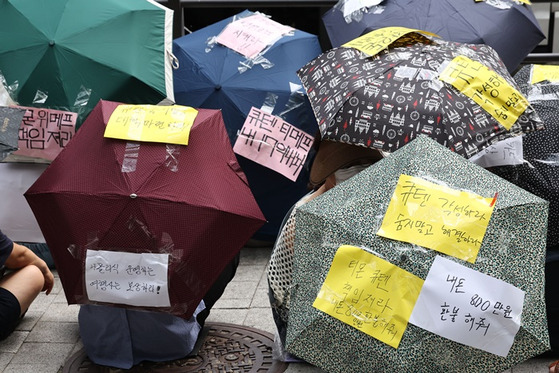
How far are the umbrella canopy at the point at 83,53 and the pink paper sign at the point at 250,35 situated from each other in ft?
1.67

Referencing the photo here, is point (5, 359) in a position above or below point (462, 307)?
below

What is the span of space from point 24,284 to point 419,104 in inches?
91.2

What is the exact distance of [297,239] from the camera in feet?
12.3

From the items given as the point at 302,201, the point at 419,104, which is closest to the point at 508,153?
the point at 419,104

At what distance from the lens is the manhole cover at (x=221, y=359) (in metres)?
4.79

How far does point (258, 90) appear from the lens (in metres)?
5.79

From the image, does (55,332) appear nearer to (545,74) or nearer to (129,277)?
(129,277)

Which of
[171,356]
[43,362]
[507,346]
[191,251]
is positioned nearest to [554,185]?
[507,346]

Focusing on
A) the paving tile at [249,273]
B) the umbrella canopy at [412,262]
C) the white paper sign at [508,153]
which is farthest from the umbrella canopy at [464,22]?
the umbrella canopy at [412,262]

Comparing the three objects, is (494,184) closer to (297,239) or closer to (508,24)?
(297,239)

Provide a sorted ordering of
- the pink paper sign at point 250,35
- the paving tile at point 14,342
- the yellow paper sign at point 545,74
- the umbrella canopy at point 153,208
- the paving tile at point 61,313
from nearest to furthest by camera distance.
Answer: the umbrella canopy at point 153,208 → the yellow paper sign at point 545,74 → the paving tile at point 14,342 → the paving tile at point 61,313 → the pink paper sign at point 250,35

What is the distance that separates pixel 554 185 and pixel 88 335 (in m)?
2.39

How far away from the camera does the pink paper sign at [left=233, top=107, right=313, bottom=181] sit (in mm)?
5707

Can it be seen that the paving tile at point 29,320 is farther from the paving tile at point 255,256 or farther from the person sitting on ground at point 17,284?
the paving tile at point 255,256
